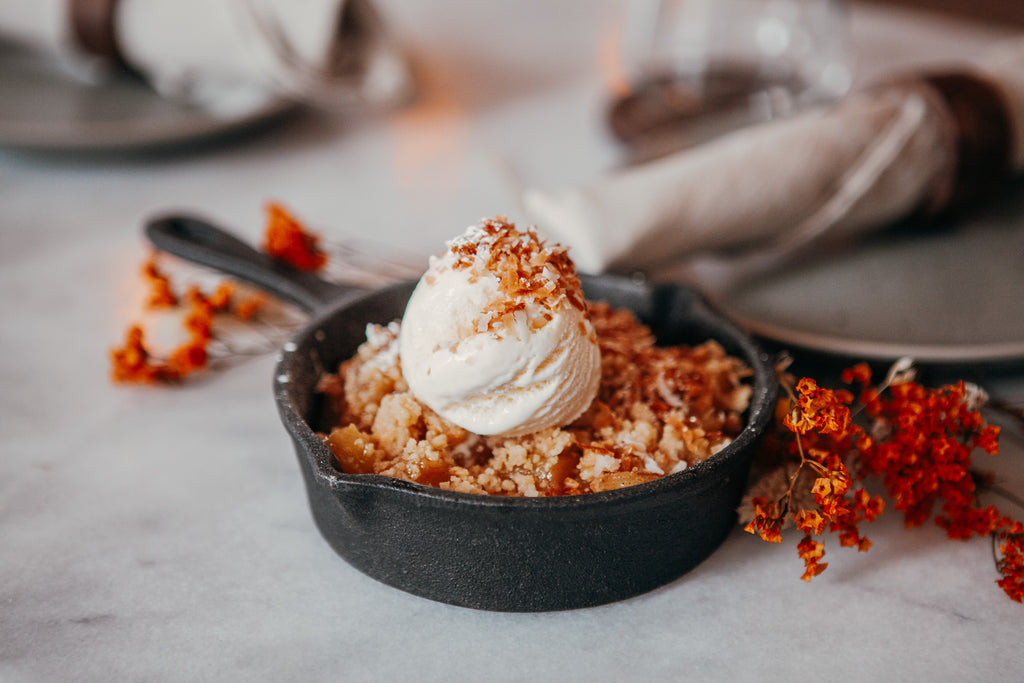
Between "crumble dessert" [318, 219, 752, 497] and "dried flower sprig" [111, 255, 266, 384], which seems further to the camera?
"dried flower sprig" [111, 255, 266, 384]

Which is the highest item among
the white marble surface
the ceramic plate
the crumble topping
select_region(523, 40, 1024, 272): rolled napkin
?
select_region(523, 40, 1024, 272): rolled napkin

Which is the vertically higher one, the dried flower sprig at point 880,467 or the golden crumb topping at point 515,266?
the golden crumb topping at point 515,266

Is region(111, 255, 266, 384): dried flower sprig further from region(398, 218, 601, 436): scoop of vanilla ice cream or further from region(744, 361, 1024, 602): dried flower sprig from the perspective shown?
region(744, 361, 1024, 602): dried flower sprig

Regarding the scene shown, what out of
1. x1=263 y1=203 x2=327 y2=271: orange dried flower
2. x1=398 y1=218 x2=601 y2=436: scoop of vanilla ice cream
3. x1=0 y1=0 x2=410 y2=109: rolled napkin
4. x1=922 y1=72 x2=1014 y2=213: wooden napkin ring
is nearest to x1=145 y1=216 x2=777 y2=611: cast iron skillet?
x1=398 y1=218 x2=601 y2=436: scoop of vanilla ice cream

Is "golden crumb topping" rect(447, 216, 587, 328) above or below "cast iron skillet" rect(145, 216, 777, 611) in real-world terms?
above

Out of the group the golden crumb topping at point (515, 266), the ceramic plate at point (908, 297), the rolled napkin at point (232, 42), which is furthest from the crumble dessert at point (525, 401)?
the rolled napkin at point (232, 42)

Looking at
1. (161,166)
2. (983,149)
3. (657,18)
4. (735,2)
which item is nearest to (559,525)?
(983,149)

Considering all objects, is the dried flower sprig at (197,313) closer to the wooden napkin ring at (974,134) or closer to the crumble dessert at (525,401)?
the crumble dessert at (525,401)

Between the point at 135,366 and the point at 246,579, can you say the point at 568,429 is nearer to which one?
the point at 246,579
